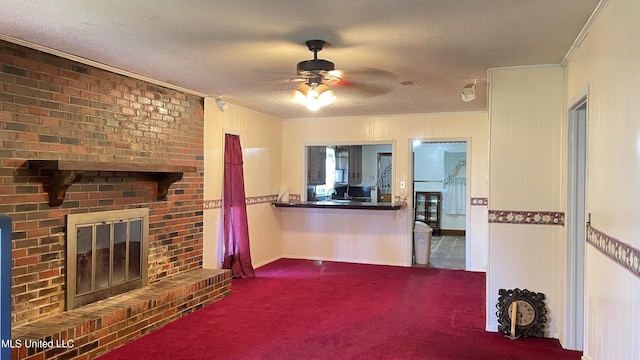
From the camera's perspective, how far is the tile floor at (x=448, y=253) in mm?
6655

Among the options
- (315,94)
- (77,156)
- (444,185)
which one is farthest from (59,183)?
(444,185)

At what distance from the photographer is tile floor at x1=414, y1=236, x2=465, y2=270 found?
21.8 ft

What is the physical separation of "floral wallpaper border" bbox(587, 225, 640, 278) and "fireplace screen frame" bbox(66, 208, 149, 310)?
11.8ft

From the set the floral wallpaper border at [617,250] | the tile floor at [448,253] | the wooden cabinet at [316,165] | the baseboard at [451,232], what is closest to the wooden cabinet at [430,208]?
the baseboard at [451,232]

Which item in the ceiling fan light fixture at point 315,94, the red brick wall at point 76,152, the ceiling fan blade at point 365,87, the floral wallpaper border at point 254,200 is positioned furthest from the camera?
the floral wallpaper border at point 254,200

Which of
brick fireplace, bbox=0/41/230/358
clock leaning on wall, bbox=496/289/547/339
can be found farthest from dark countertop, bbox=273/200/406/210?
clock leaning on wall, bbox=496/289/547/339

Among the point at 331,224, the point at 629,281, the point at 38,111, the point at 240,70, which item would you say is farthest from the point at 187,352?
the point at 331,224

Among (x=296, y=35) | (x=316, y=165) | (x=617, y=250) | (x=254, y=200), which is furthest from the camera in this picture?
(x=316, y=165)

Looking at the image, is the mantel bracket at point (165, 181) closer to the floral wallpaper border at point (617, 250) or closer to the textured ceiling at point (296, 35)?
the textured ceiling at point (296, 35)

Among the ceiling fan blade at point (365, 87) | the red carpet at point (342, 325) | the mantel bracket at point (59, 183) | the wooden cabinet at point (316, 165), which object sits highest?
the ceiling fan blade at point (365, 87)

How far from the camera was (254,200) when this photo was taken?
6.40m

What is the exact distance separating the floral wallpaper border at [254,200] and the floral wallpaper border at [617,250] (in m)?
3.87

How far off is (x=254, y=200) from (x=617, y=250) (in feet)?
16.0

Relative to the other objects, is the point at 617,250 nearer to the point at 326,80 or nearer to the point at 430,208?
the point at 326,80
